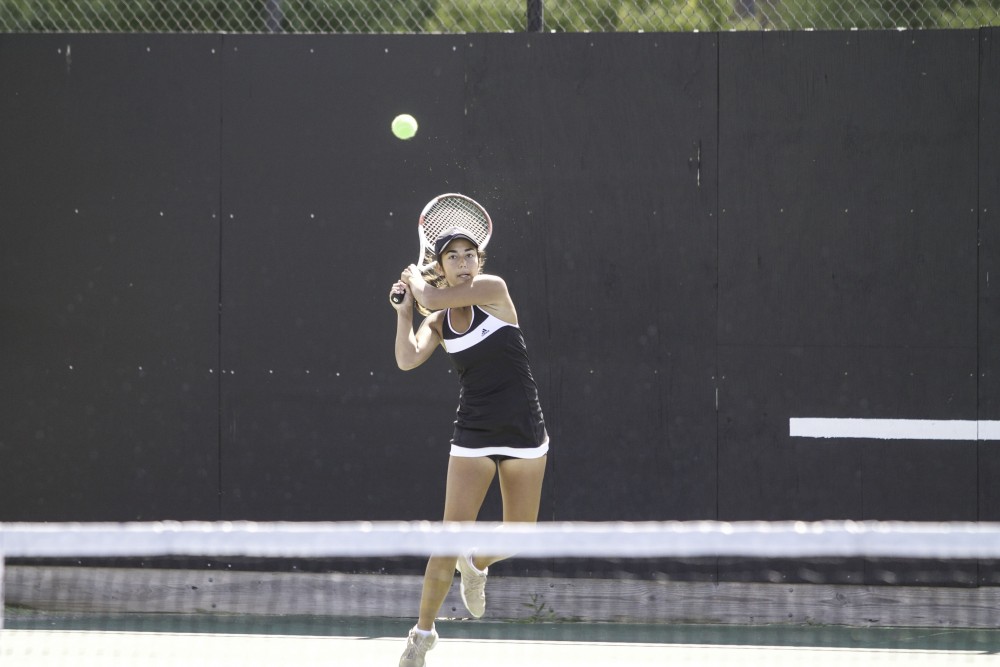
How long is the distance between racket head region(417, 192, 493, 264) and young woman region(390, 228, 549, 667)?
1.38 ft

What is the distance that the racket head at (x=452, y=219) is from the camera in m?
4.70

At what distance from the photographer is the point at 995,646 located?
4.77 m

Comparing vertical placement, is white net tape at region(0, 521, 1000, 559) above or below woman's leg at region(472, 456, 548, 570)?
above

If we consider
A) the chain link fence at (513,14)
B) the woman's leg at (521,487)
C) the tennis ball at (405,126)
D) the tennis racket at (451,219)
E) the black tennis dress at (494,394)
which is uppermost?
the chain link fence at (513,14)

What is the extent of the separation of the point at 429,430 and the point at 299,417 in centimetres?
58

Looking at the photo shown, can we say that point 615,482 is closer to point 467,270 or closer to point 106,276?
point 467,270

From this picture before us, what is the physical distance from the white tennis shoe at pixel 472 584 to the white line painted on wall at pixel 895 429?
1636mm

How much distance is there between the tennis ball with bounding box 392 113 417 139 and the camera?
5.21 meters

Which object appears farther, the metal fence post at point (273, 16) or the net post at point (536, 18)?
the metal fence post at point (273, 16)

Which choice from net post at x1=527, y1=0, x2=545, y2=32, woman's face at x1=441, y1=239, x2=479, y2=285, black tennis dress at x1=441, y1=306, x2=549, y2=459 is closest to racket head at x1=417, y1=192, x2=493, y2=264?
woman's face at x1=441, y1=239, x2=479, y2=285

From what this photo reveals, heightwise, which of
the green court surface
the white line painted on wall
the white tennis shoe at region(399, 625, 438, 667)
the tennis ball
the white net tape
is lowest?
the green court surface

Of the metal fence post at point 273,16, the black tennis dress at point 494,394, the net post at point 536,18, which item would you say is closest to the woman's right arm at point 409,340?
the black tennis dress at point 494,394

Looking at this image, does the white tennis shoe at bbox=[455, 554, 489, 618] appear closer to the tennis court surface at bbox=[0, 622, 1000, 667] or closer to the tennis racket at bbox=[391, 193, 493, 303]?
the tennis court surface at bbox=[0, 622, 1000, 667]

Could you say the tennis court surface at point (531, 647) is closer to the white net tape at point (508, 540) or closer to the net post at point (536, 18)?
the white net tape at point (508, 540)
